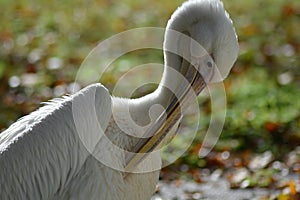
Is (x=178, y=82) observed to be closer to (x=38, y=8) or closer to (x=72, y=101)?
(x=72, y=101)

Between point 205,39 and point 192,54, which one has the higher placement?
point 205,39

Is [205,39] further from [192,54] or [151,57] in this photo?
[151,57]

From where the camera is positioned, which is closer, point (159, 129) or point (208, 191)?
point (159, 129)

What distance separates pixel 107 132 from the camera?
507 centimetres

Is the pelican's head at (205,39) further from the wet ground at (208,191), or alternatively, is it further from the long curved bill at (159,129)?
the wet ground at (208,191)

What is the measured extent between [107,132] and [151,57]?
217 inches

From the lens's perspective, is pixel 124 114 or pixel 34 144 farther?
pixel 124 114

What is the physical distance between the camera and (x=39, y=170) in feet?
15.3

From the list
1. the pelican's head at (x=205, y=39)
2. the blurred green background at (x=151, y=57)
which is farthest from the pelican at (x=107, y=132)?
the blurred green background at (x=151, y=57)

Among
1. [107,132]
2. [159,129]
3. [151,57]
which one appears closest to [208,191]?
[159,129]

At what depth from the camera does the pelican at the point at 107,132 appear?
4.66m

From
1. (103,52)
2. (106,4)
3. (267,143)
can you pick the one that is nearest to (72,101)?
(267,143)

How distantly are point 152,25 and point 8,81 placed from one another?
2354mm

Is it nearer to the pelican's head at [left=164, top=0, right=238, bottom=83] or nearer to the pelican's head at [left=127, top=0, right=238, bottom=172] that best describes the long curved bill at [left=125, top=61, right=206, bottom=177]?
the pelican's head at [left=127, top=0, right=238, bottom=172]
